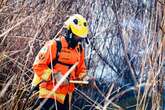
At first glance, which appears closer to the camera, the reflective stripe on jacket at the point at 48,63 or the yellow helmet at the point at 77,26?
the reflective stripe on jacket at the point at 48,63

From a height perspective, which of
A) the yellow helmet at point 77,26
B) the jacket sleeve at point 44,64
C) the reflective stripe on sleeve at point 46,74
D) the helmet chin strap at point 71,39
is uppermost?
the yellow helmet at point 77,26

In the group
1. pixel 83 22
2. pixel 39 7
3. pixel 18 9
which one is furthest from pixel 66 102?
pixel 39 7

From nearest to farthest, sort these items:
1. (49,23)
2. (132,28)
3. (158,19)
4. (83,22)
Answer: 1. (158,19)
2. (83,22)
3. (49,23)
4. (132,28)

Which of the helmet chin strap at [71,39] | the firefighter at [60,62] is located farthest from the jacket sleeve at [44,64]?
the helmet chin strap at [71,39]

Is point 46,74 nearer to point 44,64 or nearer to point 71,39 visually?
point 44,64

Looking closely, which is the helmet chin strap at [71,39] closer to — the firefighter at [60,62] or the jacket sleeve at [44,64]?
the firefighter at [60,62]

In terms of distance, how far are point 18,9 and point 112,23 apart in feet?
4.76

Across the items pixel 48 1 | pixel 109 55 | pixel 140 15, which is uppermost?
pixel 48 1

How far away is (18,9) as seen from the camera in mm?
5133

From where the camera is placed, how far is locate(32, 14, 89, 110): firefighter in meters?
4.30

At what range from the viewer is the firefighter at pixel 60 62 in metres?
Answer: 4.30

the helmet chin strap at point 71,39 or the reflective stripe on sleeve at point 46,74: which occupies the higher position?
the helmet chin strap at point 71,39

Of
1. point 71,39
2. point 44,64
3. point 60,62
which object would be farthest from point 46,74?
point 71,39

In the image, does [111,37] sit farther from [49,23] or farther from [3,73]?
[3,73]
